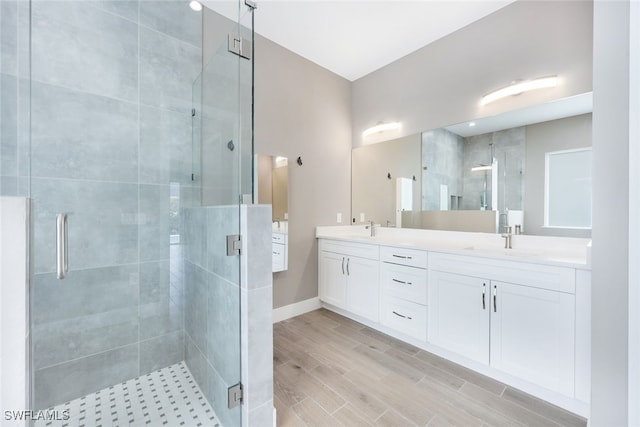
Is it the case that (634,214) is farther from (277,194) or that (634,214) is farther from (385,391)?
(277,194)

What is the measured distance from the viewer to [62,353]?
157 centimetres

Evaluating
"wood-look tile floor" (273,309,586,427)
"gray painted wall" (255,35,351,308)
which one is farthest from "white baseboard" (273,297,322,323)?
"wood-look tile floor" (273,309,586,427)

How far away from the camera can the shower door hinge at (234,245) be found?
1.31 meters

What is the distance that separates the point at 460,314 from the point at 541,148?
1.46 m

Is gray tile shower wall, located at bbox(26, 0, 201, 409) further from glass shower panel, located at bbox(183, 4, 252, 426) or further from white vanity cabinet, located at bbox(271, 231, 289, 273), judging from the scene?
white vanity cabinet, located at bbox(271, 231, 289, 273)

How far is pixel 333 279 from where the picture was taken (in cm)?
291

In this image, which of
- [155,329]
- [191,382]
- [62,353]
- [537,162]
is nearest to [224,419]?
[191,382]

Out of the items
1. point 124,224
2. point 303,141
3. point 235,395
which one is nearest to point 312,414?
point 235,395

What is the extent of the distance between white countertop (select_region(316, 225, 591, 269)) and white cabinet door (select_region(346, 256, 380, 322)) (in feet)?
0.78

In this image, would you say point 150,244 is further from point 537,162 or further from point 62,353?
point 537,162

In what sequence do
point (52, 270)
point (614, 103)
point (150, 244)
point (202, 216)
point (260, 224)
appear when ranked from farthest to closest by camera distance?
point (150, 244)
point (202, 216)
point (52, 270)
point (260, 224)
point (614, 103)

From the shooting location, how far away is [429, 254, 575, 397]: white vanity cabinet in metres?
1.50

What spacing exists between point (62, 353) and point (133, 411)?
22.1 inches

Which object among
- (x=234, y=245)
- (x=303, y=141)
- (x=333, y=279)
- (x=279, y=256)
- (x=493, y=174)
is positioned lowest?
→ (x=333, y=279)
